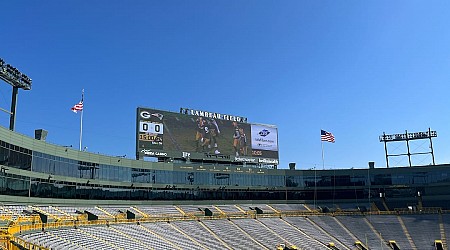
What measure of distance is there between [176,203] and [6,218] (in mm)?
35989

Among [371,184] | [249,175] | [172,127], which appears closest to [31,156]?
[172,127]

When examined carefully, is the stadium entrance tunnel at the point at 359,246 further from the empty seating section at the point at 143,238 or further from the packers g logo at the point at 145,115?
the packers g logo at the point at 145,115

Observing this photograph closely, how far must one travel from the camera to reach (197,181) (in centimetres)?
7431

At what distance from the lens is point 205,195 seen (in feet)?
247

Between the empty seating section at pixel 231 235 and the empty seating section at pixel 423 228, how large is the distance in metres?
27.3

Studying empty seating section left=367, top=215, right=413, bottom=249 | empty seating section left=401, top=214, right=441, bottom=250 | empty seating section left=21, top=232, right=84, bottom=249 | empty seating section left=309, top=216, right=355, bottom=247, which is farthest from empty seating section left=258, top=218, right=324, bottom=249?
empty seating section left=21, top=232, right=84, bottom=249

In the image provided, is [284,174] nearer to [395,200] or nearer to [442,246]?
[395,200]

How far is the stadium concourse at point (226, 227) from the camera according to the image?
1672 inches

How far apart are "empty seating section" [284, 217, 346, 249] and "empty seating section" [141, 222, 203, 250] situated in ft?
75.6

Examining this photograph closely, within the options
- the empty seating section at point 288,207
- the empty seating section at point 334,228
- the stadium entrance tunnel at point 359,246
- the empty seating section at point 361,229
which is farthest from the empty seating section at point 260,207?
the stadium entrance tunnel at point 359,246

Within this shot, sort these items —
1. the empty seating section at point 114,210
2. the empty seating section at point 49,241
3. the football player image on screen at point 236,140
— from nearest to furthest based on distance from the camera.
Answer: the empty seating section at point 49,241
the empty seating section at point 114,210
the football player image on screen at point 236,140

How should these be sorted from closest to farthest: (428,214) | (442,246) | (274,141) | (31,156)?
(31,156), (442,246), (428,214), (274,141)

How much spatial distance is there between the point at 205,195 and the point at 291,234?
57.6ft

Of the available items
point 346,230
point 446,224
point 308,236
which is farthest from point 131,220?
point 446,224
